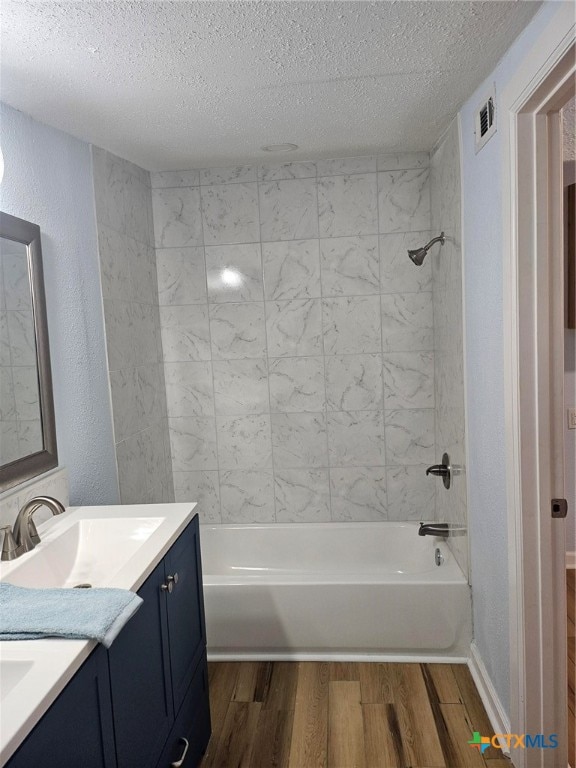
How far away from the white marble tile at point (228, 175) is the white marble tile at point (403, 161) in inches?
27.6

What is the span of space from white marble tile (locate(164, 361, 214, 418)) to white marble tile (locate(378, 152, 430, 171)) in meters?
1.46

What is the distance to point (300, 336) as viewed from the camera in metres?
3.39

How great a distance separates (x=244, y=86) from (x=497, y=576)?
1951 mm

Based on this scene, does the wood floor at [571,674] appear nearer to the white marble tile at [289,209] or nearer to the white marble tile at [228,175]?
the white marble tile at [289,209]

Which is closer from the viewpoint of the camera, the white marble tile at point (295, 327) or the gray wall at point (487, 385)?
the gray wall at point (487, 385)

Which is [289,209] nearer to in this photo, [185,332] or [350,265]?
[350,265]

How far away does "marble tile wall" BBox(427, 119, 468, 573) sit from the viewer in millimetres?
2621

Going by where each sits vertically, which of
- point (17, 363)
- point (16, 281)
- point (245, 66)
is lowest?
point (17, 363)

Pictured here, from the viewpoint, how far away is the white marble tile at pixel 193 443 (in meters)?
3.51

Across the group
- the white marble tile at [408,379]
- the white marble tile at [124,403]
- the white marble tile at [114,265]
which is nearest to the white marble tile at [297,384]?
the white marble tile at [408,379]

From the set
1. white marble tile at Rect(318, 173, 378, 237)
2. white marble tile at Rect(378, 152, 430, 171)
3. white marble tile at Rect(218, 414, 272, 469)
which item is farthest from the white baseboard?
white marble tile at Rect(378, 152, 430, 171)

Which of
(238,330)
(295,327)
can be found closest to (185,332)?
(238,330)

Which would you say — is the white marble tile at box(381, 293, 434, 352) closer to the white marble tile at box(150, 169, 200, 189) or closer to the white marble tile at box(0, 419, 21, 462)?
the white marble tile at box(150, 169, 200, 189)

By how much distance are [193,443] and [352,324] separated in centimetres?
115
